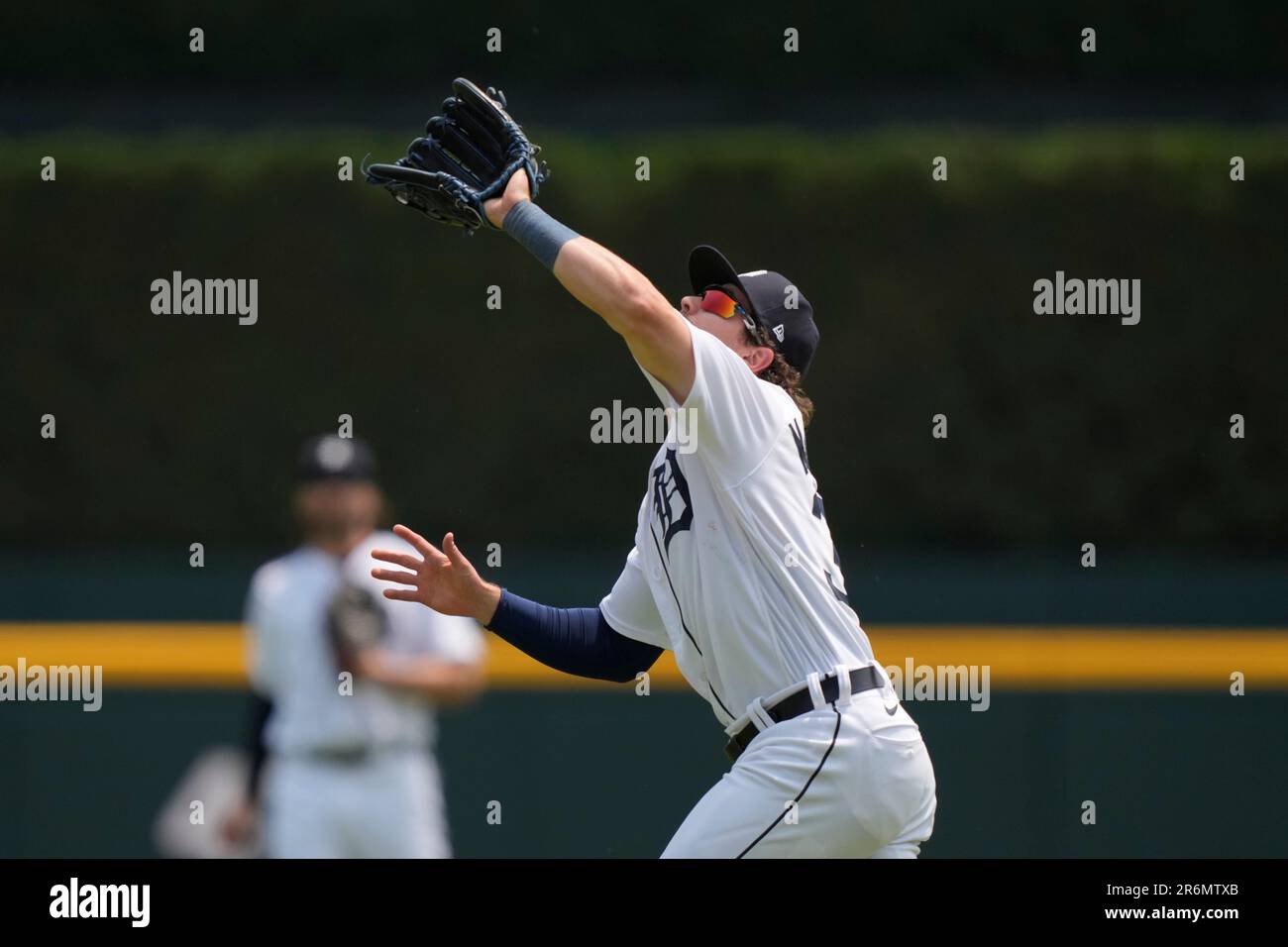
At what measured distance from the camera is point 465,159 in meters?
3.83

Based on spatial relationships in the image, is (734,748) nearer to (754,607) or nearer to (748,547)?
(754,607)

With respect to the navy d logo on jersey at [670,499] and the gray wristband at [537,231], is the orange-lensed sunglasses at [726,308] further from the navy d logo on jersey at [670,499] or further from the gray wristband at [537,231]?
the gray wristband at [537,231]

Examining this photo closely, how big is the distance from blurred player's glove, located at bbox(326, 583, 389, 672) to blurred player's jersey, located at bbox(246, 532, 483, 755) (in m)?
0.02

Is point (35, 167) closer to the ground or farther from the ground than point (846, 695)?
farther from the ground

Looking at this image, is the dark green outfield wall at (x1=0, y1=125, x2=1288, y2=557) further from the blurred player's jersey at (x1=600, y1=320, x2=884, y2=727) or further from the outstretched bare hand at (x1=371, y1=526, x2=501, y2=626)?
the blurred player's jersey at (x1=600, y1=320, x2=884, y2=727)

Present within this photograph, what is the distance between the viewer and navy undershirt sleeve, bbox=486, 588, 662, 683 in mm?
4273

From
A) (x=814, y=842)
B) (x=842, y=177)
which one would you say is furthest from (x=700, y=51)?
(x=814, y=842)

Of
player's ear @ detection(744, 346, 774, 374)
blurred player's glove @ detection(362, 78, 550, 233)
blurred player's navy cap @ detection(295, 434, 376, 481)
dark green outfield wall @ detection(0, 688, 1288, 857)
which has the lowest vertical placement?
dark green outfield wall @ detection(0, 688, 1288, 857)

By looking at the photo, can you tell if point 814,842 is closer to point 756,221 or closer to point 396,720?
point 396,720

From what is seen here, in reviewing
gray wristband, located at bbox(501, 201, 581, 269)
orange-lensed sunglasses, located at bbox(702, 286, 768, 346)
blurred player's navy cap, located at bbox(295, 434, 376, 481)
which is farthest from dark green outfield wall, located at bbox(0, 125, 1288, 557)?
gray wristband, located at bbox(501, 201, 581, 269)

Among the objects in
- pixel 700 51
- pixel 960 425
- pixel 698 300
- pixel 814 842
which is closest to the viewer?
pixel 814 842

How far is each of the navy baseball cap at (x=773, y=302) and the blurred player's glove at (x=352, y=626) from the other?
5.46 feet

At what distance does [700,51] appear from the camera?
420 inches
